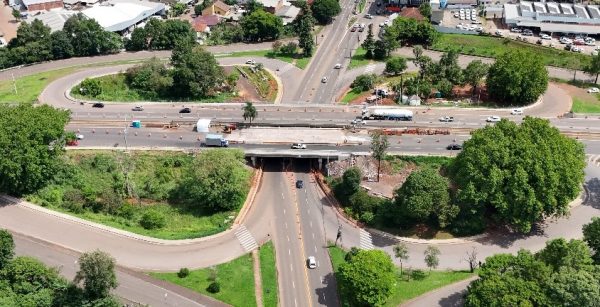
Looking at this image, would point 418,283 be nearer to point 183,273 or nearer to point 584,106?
point 183,273

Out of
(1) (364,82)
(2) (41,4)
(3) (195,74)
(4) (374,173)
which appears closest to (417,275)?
(4) (374,173)

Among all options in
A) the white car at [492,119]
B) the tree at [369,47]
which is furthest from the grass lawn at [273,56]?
the white car at [492,119]

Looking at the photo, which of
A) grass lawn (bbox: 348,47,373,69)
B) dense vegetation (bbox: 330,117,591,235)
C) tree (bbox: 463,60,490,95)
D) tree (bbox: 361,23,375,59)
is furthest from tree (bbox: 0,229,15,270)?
tree (bbox: 361,23,375,59)

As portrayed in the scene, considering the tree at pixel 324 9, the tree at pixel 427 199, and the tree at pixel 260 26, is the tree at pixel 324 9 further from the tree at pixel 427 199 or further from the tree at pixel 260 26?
the tree at pixel 427 199

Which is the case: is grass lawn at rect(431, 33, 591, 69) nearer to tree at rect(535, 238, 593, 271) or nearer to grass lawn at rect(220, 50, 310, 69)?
grass lawn at rect(220, 50, 310, 69)

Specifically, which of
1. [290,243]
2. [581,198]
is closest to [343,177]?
[290,243]

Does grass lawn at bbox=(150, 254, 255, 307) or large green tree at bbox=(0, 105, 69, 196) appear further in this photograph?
large green tree at bbox=(0, 105, 69, 196)

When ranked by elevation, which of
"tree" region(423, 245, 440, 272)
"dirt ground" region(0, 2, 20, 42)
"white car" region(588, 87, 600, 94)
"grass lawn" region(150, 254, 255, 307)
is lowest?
"grass lawn" region(150, 254, 255, 307)
